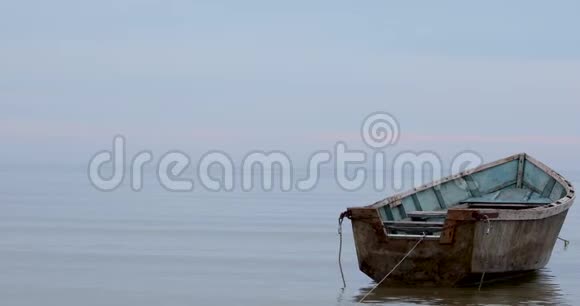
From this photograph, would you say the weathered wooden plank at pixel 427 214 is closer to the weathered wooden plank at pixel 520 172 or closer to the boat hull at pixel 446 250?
the boat hull at pixel 446 250

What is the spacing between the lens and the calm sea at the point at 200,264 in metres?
16.3

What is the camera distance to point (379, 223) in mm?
16422

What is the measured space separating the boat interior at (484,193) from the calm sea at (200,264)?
1215mm

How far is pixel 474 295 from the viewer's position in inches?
645

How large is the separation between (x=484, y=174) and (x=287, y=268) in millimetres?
3888

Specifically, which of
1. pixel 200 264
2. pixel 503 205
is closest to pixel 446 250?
pixel 503 205

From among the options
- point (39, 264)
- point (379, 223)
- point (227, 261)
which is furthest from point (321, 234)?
point (379, 223)

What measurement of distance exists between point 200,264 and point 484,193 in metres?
5.08

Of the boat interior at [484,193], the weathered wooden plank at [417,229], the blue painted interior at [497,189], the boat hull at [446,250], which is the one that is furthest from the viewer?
the blue painted interior at [497,189]

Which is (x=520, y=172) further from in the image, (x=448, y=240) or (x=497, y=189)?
(x=448, y=240)

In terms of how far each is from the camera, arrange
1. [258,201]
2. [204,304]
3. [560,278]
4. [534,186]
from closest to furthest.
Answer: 1. [204,304]
2. [560,278]
3. [534,186]
4. [258,201]

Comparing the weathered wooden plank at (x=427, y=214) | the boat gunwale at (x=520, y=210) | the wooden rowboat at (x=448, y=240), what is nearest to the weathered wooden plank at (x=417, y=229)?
the wooden rowboat at (x=448, y=240)

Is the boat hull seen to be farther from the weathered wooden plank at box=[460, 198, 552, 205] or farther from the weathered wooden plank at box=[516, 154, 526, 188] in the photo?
the weathered wooden plank at box=[516, 154, 526, 188]

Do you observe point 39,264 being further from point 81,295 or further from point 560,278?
point 560,278
